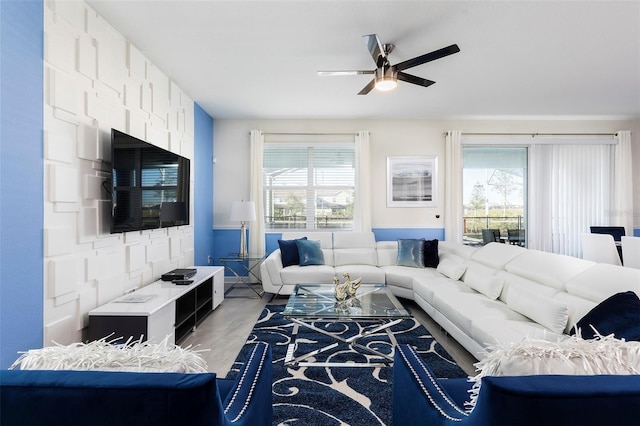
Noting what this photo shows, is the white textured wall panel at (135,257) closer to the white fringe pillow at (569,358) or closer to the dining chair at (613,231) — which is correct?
the white fringe pillow at (569,358)

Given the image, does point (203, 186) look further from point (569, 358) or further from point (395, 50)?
point (569, 358)

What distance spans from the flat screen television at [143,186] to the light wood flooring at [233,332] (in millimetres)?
1136

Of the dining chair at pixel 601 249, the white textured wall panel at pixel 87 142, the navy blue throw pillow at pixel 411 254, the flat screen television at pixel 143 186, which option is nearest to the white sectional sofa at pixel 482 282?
the navy blue throw pillow at pixel 411 254

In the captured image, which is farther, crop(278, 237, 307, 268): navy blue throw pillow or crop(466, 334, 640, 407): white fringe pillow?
crop(278, 237, 307, 268): navy blue throw pillow

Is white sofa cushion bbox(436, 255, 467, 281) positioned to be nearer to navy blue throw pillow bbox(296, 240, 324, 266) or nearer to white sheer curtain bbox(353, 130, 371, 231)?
white sheer curtain bbox(353, 130, 371, 231)

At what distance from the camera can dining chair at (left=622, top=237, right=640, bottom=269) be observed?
3195 millimetres

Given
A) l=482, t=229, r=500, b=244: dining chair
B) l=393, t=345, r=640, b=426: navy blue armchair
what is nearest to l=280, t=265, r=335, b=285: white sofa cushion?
l=482, t=229, r=500, b=244: dining chair

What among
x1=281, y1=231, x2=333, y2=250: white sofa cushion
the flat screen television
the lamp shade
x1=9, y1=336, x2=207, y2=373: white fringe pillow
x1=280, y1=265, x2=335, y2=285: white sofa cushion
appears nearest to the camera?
x1=9, y1=336, x2=207, y2=373: white fringe pillow

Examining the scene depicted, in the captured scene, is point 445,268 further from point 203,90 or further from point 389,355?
point 203,90

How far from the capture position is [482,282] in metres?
2.88

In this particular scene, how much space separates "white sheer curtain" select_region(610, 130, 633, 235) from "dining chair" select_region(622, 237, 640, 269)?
2.13 metres

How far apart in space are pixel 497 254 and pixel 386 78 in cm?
220

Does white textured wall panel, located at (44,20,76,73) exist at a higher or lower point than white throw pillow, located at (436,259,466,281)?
higher

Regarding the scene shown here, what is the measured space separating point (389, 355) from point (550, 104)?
13.9 feet
